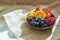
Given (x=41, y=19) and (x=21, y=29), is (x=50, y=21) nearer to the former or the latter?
(x=41, y=19)

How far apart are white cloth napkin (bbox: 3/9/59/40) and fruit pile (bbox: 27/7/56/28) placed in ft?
0.12

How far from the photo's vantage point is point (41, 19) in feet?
3.05

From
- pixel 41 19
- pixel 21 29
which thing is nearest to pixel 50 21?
pixel 41 19

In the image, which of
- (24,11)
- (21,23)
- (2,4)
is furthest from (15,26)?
(2,4)

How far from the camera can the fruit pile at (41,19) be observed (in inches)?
35.9

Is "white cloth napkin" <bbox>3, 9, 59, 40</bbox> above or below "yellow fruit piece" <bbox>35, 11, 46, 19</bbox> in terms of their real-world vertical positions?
below

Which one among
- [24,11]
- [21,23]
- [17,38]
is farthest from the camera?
[24,11]

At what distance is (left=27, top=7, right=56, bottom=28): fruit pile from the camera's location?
0.91 metres

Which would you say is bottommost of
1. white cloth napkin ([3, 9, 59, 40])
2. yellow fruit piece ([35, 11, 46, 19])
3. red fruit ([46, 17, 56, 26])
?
white cloth napkin ([3, 9, 59, 40])

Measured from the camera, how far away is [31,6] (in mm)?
1174

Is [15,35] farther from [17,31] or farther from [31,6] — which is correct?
[31,6]

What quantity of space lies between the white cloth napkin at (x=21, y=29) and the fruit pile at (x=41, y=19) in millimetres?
37

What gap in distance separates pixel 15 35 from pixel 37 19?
6.5 inches

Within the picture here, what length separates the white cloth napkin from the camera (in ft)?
2.91
